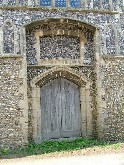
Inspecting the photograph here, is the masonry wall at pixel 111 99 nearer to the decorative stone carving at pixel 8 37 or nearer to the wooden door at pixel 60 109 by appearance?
the wooden door at pixel 60 109

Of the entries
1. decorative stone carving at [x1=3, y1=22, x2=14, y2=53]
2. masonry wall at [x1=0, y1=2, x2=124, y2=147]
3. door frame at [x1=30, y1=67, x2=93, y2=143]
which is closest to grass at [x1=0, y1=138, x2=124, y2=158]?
masonry wall at [x1=0, y1=2, x2=124, y2=147]

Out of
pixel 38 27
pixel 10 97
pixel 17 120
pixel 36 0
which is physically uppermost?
pixel 36 0

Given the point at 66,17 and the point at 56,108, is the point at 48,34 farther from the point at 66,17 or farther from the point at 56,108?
the point at 56,108

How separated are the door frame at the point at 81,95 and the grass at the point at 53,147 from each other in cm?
46

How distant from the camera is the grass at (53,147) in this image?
418 inches

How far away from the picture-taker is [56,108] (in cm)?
1273

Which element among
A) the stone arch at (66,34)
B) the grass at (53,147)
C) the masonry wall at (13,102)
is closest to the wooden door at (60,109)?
the grass at (53,147)

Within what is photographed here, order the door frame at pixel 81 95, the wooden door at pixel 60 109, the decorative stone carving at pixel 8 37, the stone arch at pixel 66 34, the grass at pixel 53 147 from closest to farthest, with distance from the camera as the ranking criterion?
the grass at pixel 53 147
the decorative stone carving at pixel 8 37
the door frame at pixel 81 95
the stone arch at pixel 66 34
the wooden door at pixel 60 109

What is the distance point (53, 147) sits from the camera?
11430mm

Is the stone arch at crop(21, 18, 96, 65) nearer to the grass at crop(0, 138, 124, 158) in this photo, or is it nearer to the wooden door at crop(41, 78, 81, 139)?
the wooden door at crop(41, 78, 81, 139)

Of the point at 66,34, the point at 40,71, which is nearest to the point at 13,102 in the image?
the point at 40,71

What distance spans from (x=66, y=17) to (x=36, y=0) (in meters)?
1.24

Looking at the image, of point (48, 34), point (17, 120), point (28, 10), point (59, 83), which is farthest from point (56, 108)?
point (28, 10)

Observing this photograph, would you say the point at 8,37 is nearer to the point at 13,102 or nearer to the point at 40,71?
the point at 40,71
